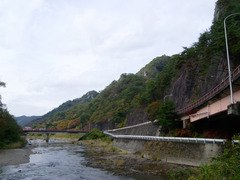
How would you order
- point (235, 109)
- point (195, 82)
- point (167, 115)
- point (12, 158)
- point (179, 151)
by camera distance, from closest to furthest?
point (235, 109) < point (179, 151) < point (12, 158) < point (167, 115) < point (195, 82)

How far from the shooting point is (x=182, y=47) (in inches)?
2250

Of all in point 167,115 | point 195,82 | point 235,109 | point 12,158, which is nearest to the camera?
point 235,109

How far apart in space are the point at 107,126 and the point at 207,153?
87.9 metres

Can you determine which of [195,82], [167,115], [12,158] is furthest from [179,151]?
[12,158]

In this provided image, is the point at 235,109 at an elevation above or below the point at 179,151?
above

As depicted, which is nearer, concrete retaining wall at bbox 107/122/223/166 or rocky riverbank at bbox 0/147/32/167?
concrete retaining wall at bbox 107/122/223/166

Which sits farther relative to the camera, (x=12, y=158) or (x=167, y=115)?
(x=167, y=115)

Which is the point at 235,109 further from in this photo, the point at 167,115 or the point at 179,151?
the point at 167,115

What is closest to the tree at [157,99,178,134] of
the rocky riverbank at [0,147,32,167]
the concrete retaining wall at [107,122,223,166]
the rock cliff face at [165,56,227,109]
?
the concrete retaining wall at [107,122,223,166]

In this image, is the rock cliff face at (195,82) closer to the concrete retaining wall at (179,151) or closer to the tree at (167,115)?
the tree at (167,115)

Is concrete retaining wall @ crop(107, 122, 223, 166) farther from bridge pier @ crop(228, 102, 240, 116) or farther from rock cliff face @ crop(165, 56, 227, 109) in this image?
rock cliff face @ crop(165, 56, 227, 109)

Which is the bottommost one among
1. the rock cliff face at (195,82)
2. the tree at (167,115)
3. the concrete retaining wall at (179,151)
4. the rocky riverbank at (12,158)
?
the rocky riverbank at (12,158)

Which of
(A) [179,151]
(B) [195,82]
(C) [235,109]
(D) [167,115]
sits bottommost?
(A) [179,151]

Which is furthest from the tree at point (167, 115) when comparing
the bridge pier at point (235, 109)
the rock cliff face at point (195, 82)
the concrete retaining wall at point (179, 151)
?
the bridge pier at point (235, 109)
